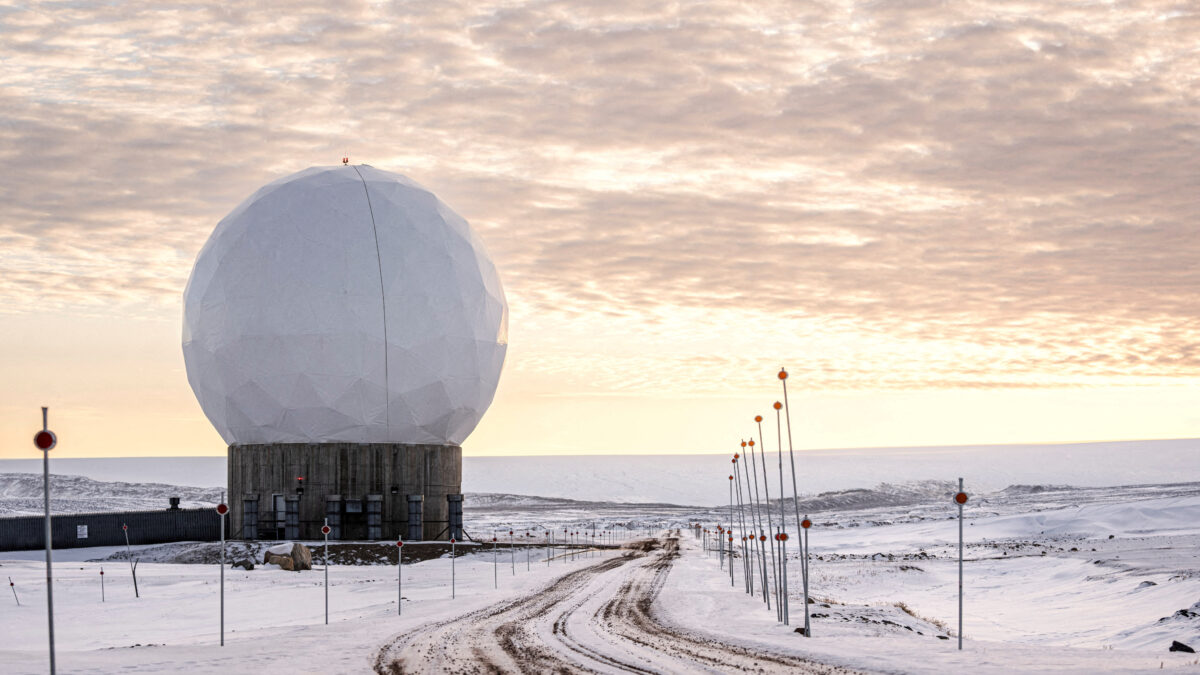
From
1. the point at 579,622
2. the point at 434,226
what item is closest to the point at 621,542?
the point at 434,226

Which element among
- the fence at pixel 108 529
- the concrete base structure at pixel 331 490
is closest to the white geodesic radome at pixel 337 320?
the concrete base structure at pixel 331 490

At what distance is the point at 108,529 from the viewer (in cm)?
5550

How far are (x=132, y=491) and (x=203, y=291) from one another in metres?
92.3

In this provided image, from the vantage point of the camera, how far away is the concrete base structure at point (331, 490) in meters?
53.8

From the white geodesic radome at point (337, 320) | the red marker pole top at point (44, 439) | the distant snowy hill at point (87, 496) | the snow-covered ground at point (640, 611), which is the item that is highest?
the white geodesic radome at point (337, 320)

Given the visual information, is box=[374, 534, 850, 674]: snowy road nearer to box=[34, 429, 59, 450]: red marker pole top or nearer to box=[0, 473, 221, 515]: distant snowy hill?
box=[34, 429, 59, 450]: red marker pole top

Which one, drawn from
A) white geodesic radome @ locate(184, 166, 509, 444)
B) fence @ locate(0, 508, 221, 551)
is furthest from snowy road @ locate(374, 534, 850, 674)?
fence @ locate(0, 508, 221, 551)

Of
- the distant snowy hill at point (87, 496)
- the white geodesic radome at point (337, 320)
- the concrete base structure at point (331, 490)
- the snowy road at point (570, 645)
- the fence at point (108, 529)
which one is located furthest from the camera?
the distant snowy hill at point (87, 496)

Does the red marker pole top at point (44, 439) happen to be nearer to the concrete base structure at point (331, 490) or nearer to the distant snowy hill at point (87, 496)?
the concrete base structure at point (331, 490)

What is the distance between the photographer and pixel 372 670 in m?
19.3

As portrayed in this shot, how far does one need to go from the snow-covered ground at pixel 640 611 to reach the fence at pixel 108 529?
1.56 metres

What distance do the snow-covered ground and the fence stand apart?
61.4 inches

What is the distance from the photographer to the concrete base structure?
176ft

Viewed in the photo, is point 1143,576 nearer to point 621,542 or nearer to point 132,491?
point 621,542
